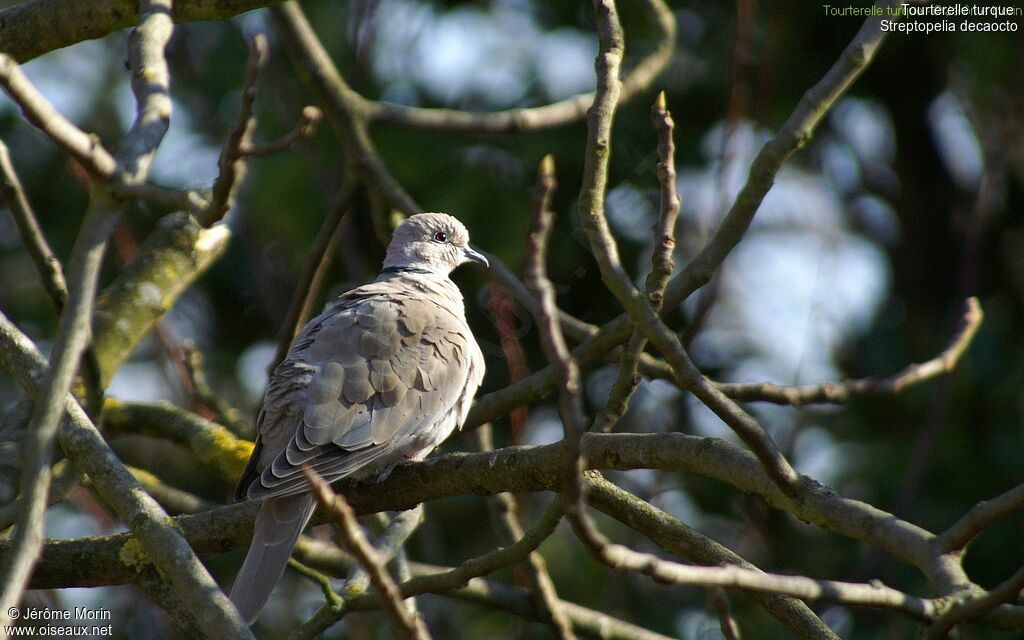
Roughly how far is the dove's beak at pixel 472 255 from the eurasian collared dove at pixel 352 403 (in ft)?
0.85

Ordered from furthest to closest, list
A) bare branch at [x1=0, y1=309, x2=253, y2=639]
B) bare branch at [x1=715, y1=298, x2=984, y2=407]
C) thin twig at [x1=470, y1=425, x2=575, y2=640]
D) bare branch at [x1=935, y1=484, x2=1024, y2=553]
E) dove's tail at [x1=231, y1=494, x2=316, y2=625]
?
thin twig at [x1=470, y1=425, x2=575, y2=640]
dove's tail at [x1=231, y1=494, x2=316, y2=625]
bare branch at [x1=715, y1=298, x2=984, y2=407]
bare branch at [x1=0, y1=309, x2=253, y2=639]
bare branch at [x1=935, y1=484, x2=1024, y2=553]

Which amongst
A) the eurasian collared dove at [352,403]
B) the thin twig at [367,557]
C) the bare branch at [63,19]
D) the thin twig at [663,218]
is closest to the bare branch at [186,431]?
the eurasian collared dove at [352,403]

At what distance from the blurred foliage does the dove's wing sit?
1185 mm

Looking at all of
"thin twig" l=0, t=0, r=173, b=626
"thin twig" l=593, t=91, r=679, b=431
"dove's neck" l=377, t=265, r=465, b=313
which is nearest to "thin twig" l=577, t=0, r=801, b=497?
"thin twig" l=593, t=91, r=679, b=431

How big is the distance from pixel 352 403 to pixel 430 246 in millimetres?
1202

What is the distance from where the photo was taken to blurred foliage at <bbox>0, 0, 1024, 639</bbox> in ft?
18.7

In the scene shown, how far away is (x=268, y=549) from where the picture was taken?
3275 mm

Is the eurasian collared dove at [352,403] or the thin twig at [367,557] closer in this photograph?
the thin twig at [367,557]

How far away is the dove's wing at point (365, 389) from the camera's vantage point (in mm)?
3586

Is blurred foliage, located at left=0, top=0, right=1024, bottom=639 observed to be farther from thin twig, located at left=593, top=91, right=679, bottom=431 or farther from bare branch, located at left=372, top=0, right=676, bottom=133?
thin twig, located at left=593, top=91, right=679, bottom=431

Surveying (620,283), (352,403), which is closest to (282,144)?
(620,283)

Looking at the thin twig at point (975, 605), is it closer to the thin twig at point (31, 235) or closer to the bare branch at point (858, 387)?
the bare branch at point (858, 387)

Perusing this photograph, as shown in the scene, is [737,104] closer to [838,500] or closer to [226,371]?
[838,500]

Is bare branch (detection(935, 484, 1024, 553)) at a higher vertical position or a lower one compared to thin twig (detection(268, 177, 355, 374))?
lower
